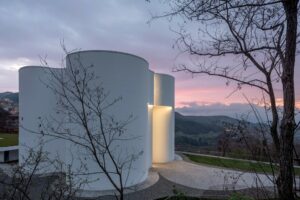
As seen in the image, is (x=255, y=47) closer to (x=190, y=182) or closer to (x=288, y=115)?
(x=288, y=115)

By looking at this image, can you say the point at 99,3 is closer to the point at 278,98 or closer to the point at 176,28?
the point at 176,28

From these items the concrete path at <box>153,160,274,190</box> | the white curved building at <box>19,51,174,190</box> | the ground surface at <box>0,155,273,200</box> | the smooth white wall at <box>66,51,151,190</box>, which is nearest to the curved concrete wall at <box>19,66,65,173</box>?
the white curved building at <box>19,51,174,190</box>

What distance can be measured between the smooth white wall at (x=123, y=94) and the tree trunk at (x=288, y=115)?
631 centimetres

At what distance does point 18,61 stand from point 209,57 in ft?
33.9

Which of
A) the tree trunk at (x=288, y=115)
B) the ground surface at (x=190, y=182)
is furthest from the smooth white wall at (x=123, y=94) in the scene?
the tree trunk at (x=288, y=115)

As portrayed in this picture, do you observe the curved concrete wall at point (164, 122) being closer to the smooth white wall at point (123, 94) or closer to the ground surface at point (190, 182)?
the ground surface at point (190, 182)

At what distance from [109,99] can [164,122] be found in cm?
551

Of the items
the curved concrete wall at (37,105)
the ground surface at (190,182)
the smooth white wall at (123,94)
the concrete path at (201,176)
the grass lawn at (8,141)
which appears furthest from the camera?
the grass lawn at (8,141)

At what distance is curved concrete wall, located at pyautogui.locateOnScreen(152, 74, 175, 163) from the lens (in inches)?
519

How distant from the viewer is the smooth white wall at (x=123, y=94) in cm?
846

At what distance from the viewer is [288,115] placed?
8.22 ft

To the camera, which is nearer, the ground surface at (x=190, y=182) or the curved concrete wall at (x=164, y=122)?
the ground surface at (x=190, y=182)

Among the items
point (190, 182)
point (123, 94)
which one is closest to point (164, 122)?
point (190, 182)

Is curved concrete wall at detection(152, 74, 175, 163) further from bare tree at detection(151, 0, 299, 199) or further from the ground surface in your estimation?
bare tree at detection(151, 0, 299, 199)
